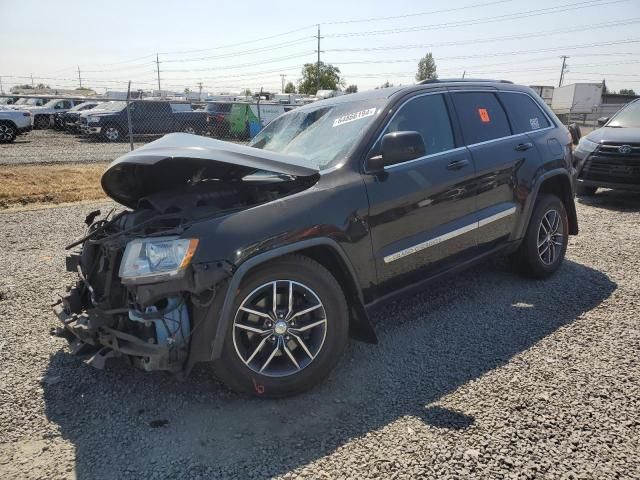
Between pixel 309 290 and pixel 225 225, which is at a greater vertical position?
pixel 225 225

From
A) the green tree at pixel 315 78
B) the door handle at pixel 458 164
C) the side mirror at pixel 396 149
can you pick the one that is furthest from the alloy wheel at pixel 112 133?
the green tree at pixel 315 78

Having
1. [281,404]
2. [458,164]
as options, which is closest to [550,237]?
[458,164]

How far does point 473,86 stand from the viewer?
4.34 metres

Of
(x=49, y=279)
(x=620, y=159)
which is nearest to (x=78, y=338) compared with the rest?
(x=49, y=279)

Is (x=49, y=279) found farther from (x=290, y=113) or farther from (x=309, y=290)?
(x=309, y=290)

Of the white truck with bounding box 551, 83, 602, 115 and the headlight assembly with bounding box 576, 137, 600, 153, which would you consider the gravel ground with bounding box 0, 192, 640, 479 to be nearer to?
the headlight assembly with bounding box 576, 137, 600, 153

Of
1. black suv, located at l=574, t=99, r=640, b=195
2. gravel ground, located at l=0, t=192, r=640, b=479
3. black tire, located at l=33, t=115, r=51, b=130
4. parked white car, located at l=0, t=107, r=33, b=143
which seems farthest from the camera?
black tire, located at l=33, t=115, r=51, b=130

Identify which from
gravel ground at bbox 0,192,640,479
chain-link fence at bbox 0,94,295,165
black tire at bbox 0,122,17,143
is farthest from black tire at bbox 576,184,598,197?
black tire at bbox 0,122,17,143

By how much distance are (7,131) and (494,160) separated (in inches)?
774

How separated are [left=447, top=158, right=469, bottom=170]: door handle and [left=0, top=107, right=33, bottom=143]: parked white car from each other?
63.6ft

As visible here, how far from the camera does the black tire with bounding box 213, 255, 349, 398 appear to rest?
278cm

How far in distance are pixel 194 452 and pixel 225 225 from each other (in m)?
1.20

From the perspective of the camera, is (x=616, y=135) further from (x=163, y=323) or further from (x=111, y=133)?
(x=111, y=133)

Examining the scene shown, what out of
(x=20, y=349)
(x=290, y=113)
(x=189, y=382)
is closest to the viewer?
(x=189, y=382)
